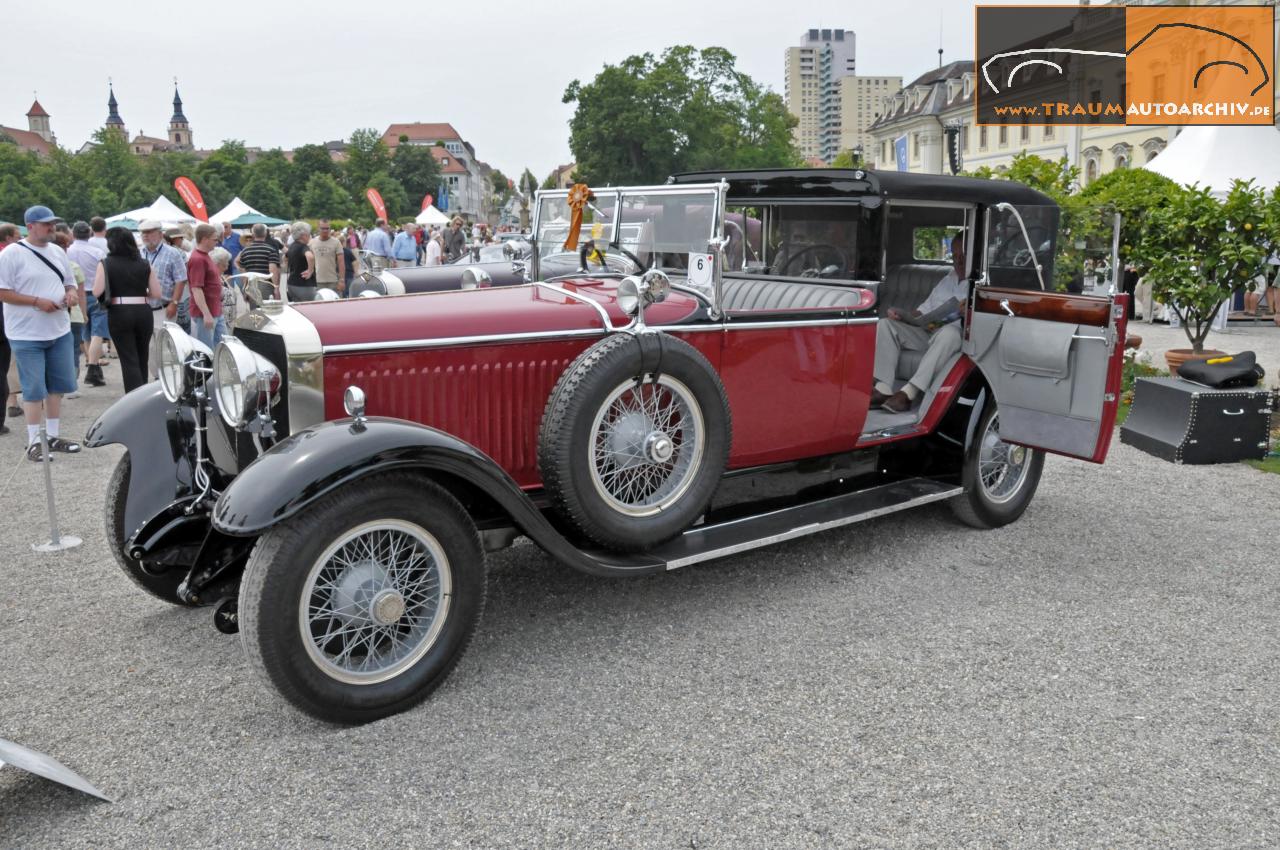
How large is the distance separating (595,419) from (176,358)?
6.02 ft

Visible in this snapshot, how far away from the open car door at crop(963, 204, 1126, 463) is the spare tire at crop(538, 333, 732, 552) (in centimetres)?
198

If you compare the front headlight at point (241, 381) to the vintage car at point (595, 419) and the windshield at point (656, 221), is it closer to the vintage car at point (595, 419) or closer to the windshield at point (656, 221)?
the vintage car at point (595, 419)

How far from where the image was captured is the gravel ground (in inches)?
105

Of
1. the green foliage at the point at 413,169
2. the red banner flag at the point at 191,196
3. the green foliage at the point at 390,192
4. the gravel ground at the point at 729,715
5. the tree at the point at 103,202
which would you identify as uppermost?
the green foliage at the point at 413,169

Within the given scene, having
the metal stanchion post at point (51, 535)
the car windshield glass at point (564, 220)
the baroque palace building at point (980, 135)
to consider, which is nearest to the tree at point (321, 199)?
the baroque palace building at point (980, 135)

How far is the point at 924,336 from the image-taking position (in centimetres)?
541

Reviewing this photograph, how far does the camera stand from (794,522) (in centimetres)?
434

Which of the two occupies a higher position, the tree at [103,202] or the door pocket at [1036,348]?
the tree at [103,202]

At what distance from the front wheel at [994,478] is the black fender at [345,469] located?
276 cm

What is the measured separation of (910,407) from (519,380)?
96.3 inches

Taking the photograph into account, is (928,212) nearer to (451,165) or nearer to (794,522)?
(794,522)

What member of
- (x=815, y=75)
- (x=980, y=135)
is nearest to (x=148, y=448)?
(x=980, y=135)

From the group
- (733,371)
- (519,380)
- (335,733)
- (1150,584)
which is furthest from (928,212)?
(335,733)

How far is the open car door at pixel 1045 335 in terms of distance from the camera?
4711 millimetres
